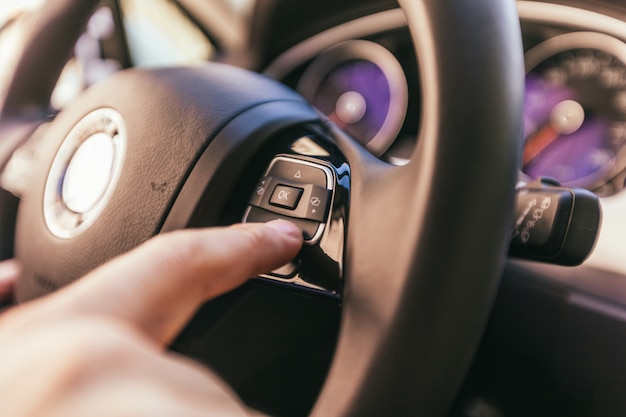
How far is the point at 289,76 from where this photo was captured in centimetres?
127

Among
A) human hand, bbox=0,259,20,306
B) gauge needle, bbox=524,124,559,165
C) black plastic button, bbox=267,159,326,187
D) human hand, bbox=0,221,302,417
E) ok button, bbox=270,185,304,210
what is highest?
gauge needle, bbox=524,124,559,165

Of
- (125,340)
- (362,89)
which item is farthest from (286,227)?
(362,89)

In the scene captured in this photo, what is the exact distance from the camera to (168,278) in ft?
0.96

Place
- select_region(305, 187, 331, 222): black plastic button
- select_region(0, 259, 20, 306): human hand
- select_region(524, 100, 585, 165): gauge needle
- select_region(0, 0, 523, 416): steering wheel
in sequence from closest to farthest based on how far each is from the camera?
select_region(0, 0, 523, 416): steering wheel
select_region(305, 187, 331, 222): black plastic button
select_region(0, 259, 20, 306): human hand
select_region(524, 100, 585, 165): gauge needle

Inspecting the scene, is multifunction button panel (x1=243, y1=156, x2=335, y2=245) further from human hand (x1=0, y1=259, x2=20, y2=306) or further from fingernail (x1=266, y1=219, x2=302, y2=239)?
human hand (x1=0, y1=259, x2=20, y2=306)

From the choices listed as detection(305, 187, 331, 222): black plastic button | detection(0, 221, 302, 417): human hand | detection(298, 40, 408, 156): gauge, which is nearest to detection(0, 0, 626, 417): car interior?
detection(305, 187, 331, 222): black plastic button

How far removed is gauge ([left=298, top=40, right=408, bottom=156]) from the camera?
1208mm

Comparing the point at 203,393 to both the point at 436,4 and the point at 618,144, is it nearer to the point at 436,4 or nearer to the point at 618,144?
the point at 436,4

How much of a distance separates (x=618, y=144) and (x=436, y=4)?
2.32ft

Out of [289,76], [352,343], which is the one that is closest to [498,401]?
[352,343]

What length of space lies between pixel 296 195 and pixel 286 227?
44 mm

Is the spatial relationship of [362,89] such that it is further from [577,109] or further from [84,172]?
[84,172]

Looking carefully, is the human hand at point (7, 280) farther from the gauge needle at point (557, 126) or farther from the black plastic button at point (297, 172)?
the gauge needle at point (557, 126)

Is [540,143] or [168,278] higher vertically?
[540,143]
